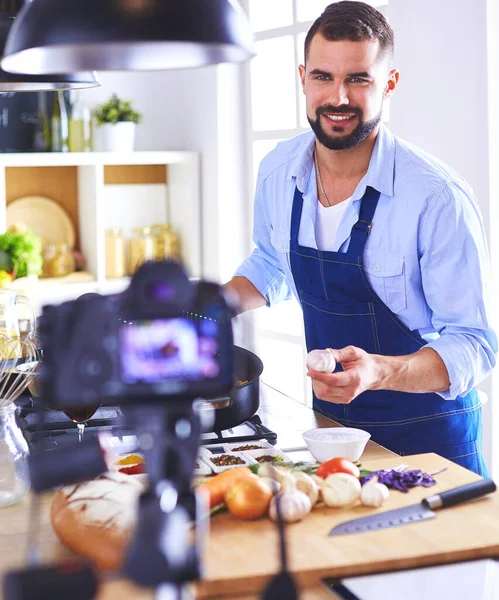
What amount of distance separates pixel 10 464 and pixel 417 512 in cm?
65

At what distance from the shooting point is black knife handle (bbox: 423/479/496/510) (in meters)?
1.38

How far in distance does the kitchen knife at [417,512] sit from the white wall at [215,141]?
260 cm

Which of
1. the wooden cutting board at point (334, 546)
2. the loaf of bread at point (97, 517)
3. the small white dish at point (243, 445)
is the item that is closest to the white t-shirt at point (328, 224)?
the small white dish at point (243, 445)

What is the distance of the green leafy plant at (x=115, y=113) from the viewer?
4.08 metres

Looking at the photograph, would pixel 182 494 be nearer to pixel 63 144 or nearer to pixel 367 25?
pixel 367 25

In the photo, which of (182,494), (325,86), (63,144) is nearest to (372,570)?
(182,494)

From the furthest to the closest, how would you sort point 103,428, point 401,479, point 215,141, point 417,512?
1. point 215,141
2. point 103,428
3. point 401,479
4. point 417,512

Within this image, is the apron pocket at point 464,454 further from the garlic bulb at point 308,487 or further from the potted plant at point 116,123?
the potted plant at point 116,123

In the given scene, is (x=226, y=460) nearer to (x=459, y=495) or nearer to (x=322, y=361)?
(x=322, y=361)

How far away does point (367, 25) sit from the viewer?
2.12 m

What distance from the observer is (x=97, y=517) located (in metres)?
1.22

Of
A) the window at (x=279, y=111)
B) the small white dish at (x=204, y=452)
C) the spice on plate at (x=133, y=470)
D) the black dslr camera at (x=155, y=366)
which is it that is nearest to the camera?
the black dslr camera at (x=155, y=366)

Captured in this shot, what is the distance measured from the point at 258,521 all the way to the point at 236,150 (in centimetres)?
→ 281

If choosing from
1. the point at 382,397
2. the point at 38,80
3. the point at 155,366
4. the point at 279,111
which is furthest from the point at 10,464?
the point at 279,111
